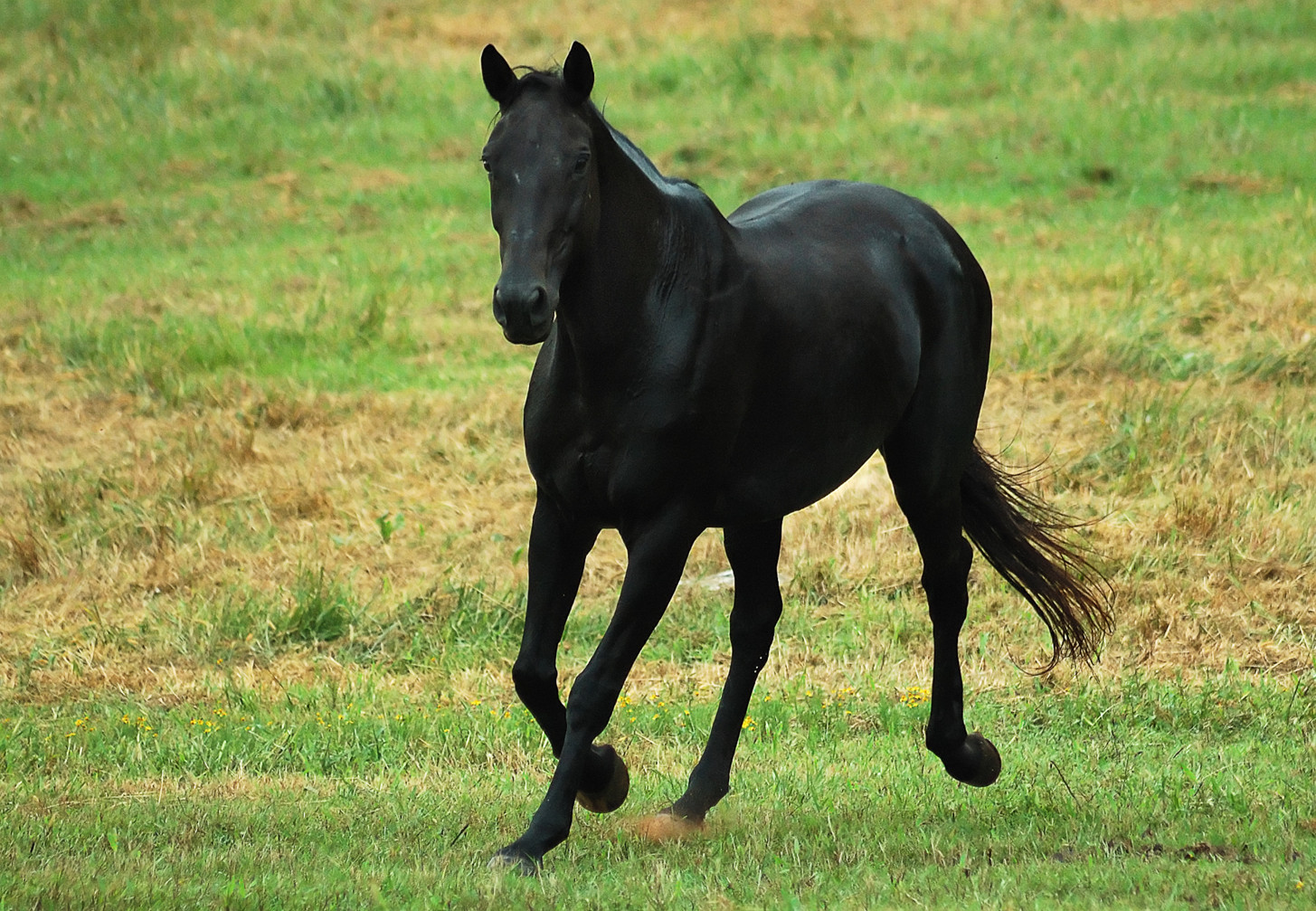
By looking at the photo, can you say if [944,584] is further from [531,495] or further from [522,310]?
[531,495]

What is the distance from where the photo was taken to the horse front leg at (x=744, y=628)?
5.51m

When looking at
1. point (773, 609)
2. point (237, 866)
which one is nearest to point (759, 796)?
point (773, 609)

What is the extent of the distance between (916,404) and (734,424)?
107 cm

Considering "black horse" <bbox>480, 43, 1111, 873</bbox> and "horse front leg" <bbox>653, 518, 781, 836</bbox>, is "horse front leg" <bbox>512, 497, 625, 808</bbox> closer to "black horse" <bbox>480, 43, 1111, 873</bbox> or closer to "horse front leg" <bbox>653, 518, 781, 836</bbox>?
"black horse" <bbox>480, 43, 1111, 873</bbox>

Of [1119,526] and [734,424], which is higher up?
[734,424]

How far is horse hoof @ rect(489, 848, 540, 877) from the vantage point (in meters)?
4.50

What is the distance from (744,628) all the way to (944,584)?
30.4 inches

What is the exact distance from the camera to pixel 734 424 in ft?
16.0

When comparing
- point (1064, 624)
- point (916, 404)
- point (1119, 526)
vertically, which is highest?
point (916, 404)

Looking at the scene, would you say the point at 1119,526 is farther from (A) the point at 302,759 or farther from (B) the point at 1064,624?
(A) the point at 302,759

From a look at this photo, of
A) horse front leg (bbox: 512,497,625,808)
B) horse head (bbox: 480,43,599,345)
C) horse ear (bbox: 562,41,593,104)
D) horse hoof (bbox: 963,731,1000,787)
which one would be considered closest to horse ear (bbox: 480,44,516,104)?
horse head (bbox: 480,43,599,345)

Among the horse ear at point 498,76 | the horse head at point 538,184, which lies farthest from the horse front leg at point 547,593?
the horse ear at point 498,76

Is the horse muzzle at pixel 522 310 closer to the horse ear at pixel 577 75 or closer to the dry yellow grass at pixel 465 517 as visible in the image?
the horse ear at pixel 577 75

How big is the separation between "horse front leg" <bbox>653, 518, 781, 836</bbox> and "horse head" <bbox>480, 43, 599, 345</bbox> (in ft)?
5.08
